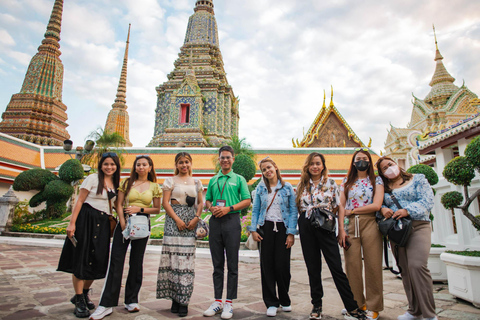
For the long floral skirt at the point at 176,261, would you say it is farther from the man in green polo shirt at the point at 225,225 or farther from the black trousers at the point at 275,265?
the black trousers at the point at 275,265

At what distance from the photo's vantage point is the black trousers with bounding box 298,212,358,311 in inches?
98.6

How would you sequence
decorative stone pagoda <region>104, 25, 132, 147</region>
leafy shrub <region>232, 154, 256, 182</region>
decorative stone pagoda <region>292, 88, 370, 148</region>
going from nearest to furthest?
leafy shrub <region>232, 154, 256, 182</region> < decorative stone pagoda <region>292, 88, 370, 148</region> < decorative stone pagoda <region>104, 25, 132, 147</region>

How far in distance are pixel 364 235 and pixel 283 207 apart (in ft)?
2.48

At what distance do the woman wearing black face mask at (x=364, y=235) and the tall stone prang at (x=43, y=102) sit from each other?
20.6m

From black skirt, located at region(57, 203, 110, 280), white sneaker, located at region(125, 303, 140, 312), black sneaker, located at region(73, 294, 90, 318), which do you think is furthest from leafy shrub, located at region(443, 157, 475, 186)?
black sneaker, located at region(73, 294, 90, 318)

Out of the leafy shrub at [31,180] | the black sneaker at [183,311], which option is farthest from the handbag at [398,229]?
the leafy shrub at [31,180]

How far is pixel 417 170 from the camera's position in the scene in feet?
15.7

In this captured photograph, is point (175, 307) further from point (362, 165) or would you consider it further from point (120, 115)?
point (120, 115)

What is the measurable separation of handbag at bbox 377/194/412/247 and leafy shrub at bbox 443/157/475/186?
4.45 ft

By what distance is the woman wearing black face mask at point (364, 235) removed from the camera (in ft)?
8.38

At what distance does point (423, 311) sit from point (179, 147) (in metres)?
16.4

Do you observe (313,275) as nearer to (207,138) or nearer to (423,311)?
(423,311)

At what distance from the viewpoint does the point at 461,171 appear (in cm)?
335

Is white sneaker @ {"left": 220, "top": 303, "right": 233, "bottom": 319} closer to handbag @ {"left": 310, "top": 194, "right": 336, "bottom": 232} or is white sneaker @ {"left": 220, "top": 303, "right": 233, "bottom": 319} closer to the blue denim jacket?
the blue denim jacket
